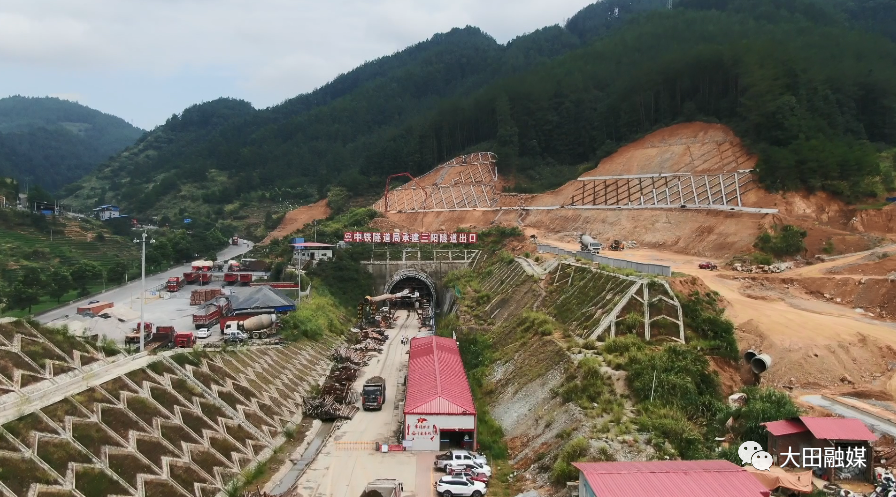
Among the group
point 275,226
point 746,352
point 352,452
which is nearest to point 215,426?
point 352,452

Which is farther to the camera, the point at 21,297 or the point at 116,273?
the point at 116,273

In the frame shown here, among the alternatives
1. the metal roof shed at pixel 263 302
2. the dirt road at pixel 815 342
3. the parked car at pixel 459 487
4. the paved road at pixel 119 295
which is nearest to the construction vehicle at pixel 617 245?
the dirt road at pixel 815 342

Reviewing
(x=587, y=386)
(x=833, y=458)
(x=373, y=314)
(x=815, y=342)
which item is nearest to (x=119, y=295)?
(x=373, y=314)

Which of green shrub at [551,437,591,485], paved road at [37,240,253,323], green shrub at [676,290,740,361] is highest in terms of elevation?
green shrub at [676,290,740,361]

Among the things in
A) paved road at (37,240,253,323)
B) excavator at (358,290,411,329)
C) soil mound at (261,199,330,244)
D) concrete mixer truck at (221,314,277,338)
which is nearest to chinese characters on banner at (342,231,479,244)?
excavator at (358,290,411,329)

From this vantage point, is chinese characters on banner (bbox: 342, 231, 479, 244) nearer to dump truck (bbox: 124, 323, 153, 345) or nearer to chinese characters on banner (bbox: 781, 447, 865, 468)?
dump truck (bbox: 124, 323, 153, 345)

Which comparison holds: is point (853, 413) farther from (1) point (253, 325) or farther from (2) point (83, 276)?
→ (2) point (83, 276)

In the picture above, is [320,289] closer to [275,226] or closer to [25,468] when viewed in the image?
[25,468]
